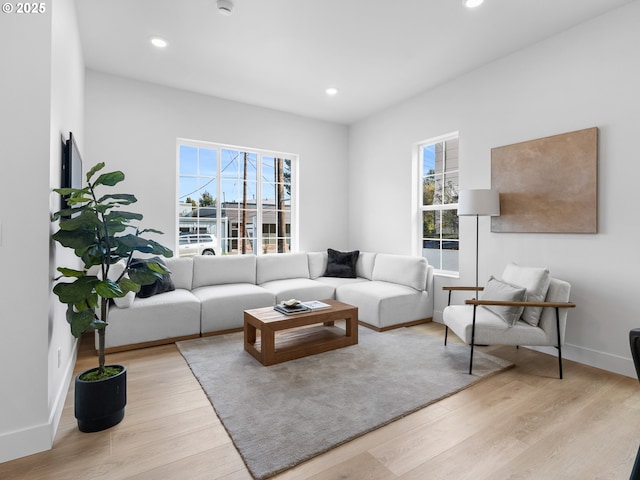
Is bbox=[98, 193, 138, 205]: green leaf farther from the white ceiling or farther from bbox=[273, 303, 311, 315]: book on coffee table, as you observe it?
the white ceiling

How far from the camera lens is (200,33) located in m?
3.14

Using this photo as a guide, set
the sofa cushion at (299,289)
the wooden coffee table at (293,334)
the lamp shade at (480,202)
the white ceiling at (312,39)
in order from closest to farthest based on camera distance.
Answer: the white ceiling at (312,39) < the wooden coffee table at (293,334) < the lamp shade at (480,202) < the sofa cushion at (299,289)

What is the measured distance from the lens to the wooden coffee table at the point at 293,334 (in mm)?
2916

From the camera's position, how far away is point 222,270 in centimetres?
438

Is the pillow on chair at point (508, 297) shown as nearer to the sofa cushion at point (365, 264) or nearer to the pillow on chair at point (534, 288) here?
the pillow on chair at point (534, 288)

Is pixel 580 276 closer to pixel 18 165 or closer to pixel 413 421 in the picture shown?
pixel 413 421

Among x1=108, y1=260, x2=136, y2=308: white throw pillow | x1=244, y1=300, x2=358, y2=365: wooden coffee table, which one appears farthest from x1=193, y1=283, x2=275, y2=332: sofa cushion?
x1=108, y1=260, x2=136, y2=308: white throw pillow

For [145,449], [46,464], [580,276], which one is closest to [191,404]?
[145,449]

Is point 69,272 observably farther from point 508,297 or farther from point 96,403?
point 508,297

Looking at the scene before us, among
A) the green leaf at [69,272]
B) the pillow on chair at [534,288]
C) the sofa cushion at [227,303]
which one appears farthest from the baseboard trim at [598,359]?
the green leaf at [69,272]

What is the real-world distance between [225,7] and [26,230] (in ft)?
7.31

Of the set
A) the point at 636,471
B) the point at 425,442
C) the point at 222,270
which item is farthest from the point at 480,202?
the point at 222,270

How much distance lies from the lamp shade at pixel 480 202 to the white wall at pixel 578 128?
347 millimetres

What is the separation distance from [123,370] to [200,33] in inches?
115
